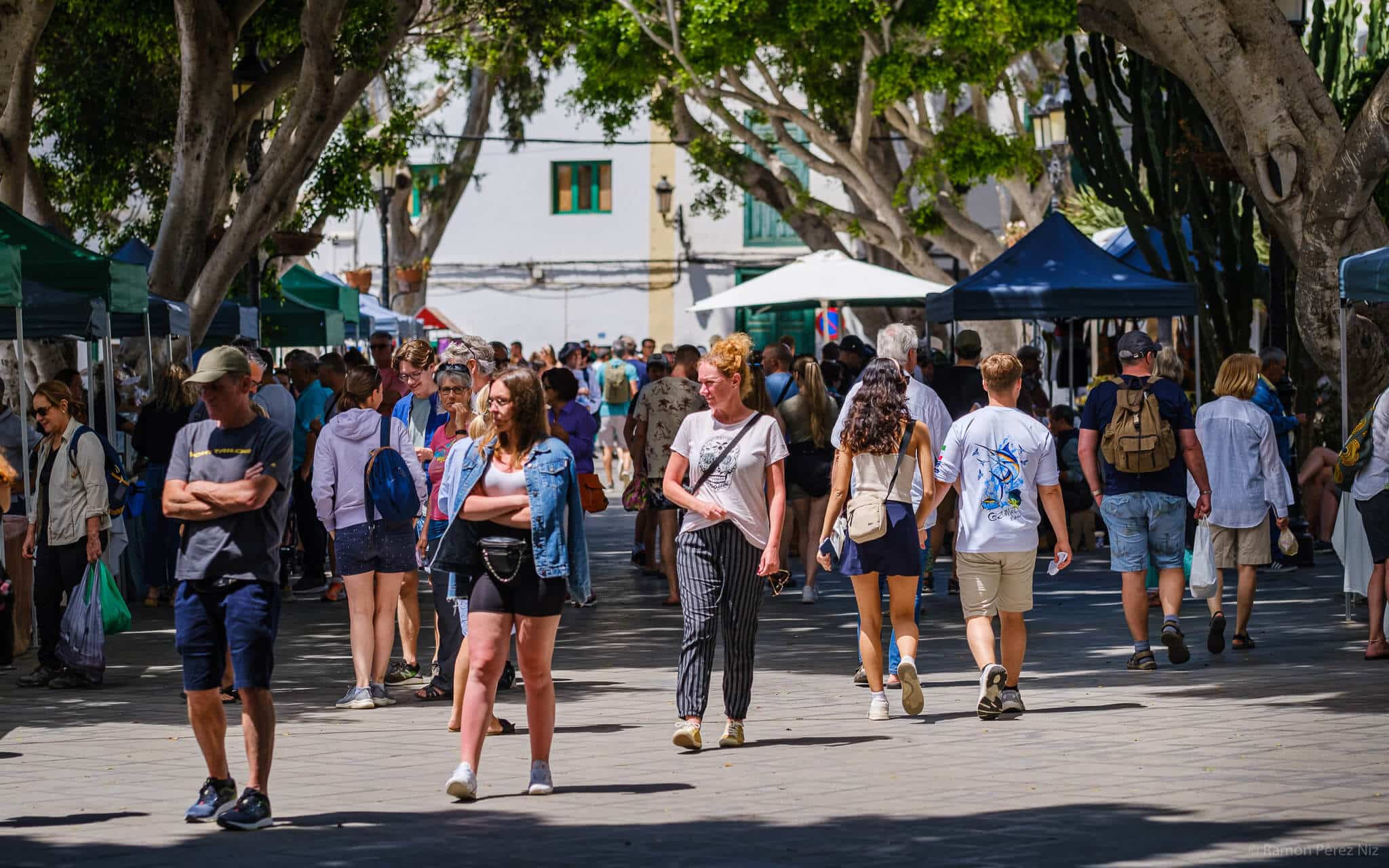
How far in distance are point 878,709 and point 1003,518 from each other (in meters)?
1.03

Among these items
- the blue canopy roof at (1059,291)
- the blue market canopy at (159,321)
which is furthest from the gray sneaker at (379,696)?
the blue canopy roof at (1059,291)

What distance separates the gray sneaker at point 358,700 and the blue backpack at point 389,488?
2.65 feet

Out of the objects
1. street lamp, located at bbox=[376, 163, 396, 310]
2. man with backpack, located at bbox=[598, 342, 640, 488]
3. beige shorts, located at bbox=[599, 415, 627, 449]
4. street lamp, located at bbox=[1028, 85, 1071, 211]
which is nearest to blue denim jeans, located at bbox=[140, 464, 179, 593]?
man with backpack, located at bbox=[598, 342, 640, 488]

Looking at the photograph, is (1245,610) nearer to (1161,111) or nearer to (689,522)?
(689,522)

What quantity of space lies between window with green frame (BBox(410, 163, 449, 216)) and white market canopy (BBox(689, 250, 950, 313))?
1578cm

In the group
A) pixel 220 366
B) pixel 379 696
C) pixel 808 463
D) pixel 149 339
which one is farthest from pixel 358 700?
pixel 149 339

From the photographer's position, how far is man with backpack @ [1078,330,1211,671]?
10.1 metres

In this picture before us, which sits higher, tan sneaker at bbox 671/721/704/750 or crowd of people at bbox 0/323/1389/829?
A: crowd of people at bbox 0/323/1389/829

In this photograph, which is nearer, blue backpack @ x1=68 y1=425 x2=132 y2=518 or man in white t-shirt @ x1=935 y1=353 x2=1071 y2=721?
man in white t-shirt @ x1=935 y1=353 x2=1071 y2=721

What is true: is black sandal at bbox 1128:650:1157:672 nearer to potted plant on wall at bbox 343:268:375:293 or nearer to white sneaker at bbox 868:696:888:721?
white sneaker at bbox 868:696:888:721

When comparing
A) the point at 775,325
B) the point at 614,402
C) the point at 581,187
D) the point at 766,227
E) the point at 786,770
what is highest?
the point at 581,187

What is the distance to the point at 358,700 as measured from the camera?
9.52 meters

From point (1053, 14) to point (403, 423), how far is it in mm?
12815

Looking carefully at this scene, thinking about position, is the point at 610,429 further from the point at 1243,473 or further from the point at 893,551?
the point at 893,551
